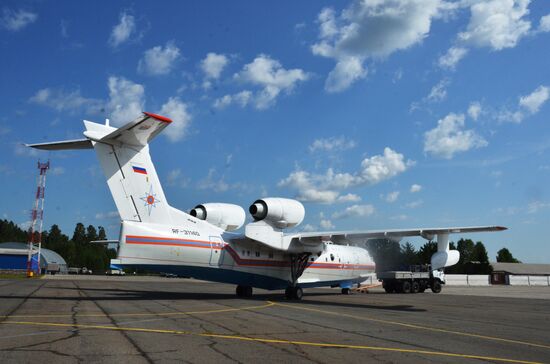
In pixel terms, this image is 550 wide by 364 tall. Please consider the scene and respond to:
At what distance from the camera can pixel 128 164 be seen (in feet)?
59.4

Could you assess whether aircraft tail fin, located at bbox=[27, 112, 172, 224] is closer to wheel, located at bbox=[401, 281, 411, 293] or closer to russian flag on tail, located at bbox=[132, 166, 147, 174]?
russian flag on tail, located at bbox=[132, 166, 147, 174]

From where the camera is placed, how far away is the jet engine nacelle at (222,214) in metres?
23.9

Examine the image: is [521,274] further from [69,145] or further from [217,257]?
[69,145]

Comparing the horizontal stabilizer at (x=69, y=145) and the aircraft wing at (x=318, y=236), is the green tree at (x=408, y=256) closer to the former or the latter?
the aircraft wing at (x=318, y=236)

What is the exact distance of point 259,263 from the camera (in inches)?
884

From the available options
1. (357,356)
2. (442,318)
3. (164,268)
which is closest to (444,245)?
(442,318)

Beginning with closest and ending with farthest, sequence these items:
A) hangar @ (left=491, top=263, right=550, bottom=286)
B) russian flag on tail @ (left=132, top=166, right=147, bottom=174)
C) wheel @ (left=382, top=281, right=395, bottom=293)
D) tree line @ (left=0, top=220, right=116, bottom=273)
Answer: russian flag on tail @ (left=132, top=166, right=147, bottom=174) < wheel @ (left=382, top=281, right=395, bottom=293) < hangar @ (left=491, top=263, right=550, bottom=286) < tree line @ (left=0, top=220, right=116, bottom=273)

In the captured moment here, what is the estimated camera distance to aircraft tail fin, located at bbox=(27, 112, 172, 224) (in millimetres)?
17516

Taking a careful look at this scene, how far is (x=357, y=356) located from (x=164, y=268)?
471 inches

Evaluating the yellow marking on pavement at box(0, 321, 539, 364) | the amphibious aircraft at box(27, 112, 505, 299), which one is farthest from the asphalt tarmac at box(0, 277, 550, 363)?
the amphibious aircraft at box(27, 112, 505, 299)

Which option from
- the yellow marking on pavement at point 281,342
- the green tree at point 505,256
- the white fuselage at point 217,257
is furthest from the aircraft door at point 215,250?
the green tree at point 505,256

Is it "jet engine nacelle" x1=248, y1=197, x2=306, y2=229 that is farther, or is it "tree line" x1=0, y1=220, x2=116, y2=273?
"tree line" x1=0, y1=220, x2=116, y2=273

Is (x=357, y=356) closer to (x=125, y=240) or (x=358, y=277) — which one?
(x=125, y=240)

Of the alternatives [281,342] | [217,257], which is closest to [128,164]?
[217,257]
